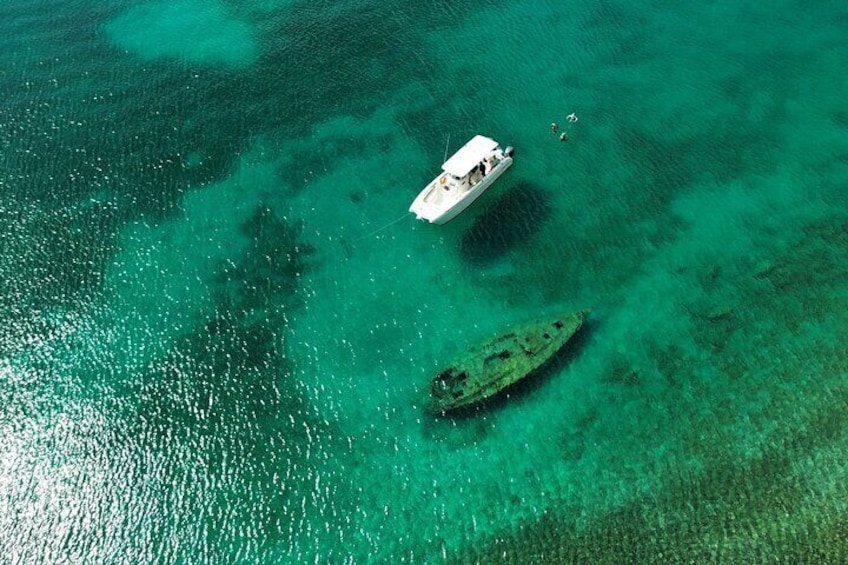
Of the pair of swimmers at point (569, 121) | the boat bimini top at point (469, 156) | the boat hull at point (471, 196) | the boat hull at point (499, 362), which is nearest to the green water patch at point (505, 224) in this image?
the boat hull at point (471, 196)

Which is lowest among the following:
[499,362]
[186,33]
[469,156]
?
[499,362]

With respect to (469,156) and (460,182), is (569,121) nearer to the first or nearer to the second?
(469,156)

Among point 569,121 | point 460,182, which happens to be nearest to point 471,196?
point 460,182

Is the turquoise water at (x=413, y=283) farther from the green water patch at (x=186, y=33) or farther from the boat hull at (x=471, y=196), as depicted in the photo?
the boat hull at (x=471, y=196)

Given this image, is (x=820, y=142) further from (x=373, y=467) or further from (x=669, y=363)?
(x=373, y=467)

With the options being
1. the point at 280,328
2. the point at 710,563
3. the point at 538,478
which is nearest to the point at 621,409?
the point at 538,478

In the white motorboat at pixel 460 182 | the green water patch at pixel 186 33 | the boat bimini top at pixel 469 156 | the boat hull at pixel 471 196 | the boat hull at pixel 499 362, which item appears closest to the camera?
the boat hull at pixel 499 362
